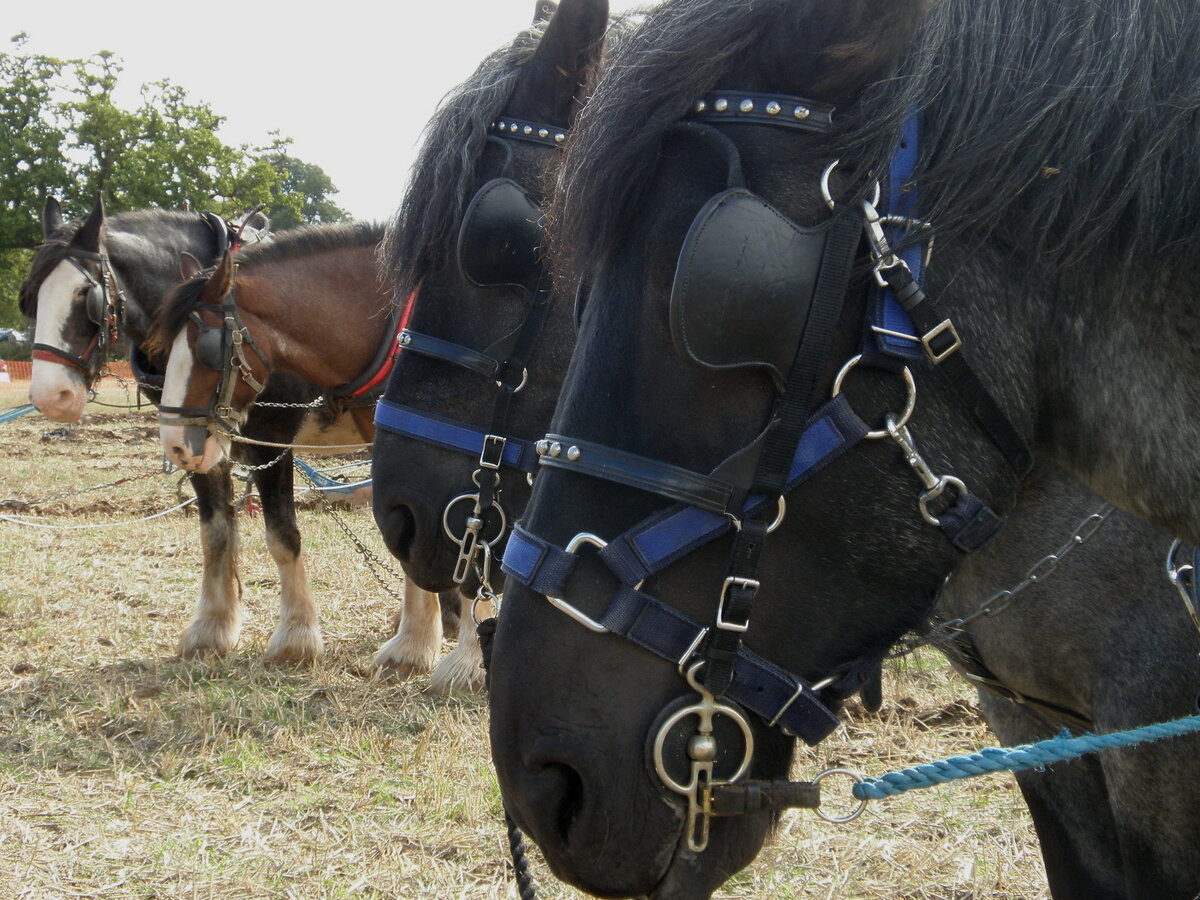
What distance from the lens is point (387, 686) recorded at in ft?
16.8

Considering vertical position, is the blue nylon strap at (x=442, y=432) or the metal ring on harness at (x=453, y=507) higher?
the blue nylon strap at (x=442, y=432)

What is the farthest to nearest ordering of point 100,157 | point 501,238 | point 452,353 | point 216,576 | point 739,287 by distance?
point 100,157 → point 216,576 → point 452,353 → point 501,238 → point 739,287

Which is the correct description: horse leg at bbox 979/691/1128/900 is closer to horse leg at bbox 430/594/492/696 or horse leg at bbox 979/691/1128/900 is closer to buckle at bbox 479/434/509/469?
buckle at bbox 479/434/509/469

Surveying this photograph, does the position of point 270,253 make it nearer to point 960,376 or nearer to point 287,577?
point 287,577

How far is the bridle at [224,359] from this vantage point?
4.76 metres

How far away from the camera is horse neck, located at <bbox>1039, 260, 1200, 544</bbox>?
110 centimetres

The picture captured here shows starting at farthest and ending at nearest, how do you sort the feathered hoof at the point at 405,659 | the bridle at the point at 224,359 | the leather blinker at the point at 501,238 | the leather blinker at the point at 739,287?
the feathered hoof at the point at 405,659 < the bridle at the point at 224,359 < the leather blinker at the point at 501,238 < the leather blinker at the point at 739,287

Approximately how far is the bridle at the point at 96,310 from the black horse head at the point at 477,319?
388cm

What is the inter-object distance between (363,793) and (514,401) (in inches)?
81.5

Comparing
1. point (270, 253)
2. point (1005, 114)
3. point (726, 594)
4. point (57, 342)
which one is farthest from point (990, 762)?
point (57, 342)

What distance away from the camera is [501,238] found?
7.45ft

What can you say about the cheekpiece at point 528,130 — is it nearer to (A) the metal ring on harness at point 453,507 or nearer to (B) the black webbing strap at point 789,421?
(A) the metal ring on harness at point 453,507

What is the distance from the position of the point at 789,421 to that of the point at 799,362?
68 millimetres

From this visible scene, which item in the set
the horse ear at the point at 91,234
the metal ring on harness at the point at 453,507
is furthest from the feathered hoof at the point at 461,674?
the horse ear at the point at 91,234
